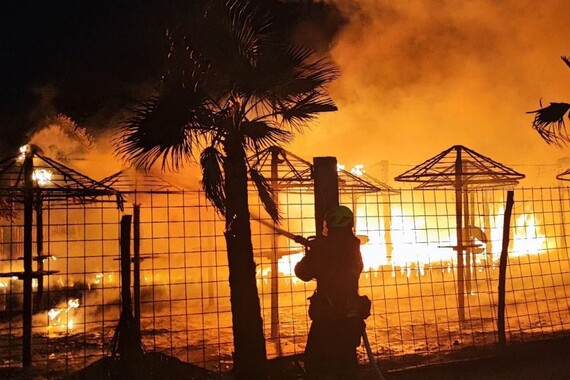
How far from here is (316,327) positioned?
4.44 meters

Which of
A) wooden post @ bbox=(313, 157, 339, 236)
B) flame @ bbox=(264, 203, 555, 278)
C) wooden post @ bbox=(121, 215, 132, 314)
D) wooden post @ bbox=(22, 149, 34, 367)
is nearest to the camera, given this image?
wooden post @ bbox=(121, 215, 132, 314)

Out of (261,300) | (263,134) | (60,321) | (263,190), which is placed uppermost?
(263,134)

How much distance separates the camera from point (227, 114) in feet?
15.7

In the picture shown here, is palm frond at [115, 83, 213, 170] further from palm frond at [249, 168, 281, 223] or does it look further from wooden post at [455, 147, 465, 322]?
wooden post at [455, 147, 465, 322]

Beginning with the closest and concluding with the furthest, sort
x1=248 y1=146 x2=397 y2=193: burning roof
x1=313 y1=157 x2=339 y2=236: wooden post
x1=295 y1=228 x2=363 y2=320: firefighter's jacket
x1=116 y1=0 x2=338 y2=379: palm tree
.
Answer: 1. x1=295 y1=228 x2=363 y2=320: firefighter's jacket
2. x1=116 y1=0 x2=338 y2=379: palm tree
3. x1=313 y1=157 x2=339 y2=236: wooden post
4. x1=248 y1=146 x2=397 y2=193: burning roof

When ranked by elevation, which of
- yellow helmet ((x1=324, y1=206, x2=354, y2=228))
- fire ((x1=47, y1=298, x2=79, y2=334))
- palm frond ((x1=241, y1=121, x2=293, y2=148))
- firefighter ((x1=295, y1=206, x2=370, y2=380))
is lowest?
fire ((x1=47, y1=298, x2=79, y2=334))

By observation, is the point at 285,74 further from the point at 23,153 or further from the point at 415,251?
the point at 415,251

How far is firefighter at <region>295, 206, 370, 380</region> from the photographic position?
4316mm

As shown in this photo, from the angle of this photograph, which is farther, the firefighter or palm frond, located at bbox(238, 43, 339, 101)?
palm frond, located at bbox(238, 43, 339, 101)

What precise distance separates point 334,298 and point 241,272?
0.89 m

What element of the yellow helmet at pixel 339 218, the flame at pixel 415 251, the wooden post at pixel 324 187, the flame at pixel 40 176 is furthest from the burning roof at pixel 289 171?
the flame at pixel 40 176

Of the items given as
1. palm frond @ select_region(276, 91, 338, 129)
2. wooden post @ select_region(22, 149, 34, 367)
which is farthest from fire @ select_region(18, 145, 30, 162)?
palm frond @ select_region(276, 91, 338, 129)

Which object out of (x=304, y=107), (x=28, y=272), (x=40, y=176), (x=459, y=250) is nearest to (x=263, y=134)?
(x=304, y=107)

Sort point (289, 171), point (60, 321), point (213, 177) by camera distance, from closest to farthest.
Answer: point (213, 177)
point (289, 171)
point (60, 321)
